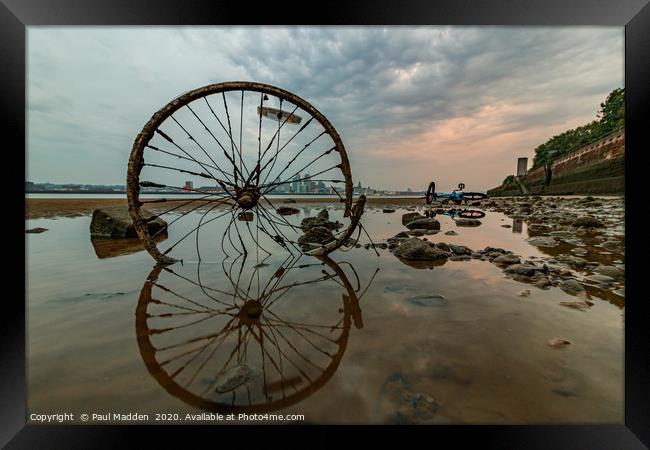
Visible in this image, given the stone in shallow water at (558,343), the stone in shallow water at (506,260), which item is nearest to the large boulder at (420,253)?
the stone in shallow water at (506,260)

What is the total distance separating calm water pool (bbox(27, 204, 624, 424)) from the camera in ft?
4.87

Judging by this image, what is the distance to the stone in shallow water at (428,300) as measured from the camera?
289 cm

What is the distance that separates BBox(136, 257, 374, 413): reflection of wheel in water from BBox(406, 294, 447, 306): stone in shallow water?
0.75m

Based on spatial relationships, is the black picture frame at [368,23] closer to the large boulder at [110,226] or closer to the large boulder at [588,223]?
the large boulder at [110,226]

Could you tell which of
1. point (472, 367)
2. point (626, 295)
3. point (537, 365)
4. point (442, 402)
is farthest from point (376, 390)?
point (626, 295)

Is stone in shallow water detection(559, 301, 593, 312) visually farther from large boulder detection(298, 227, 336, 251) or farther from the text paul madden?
large boulder detection(298, 227, 336, 251)

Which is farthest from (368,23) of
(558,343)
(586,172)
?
(586,172)

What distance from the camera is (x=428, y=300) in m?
2.97

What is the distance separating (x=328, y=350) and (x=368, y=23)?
2776 millimetres

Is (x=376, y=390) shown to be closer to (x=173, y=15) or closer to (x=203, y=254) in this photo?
(x=173, y=15)

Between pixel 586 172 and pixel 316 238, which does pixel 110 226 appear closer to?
pixel 316 238

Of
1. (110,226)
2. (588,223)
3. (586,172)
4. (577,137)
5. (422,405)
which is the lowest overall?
(422,405)

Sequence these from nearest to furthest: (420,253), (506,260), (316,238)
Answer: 1. (506,260)
2. (420,253)
3. (316,238)

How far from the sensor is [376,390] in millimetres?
1544
